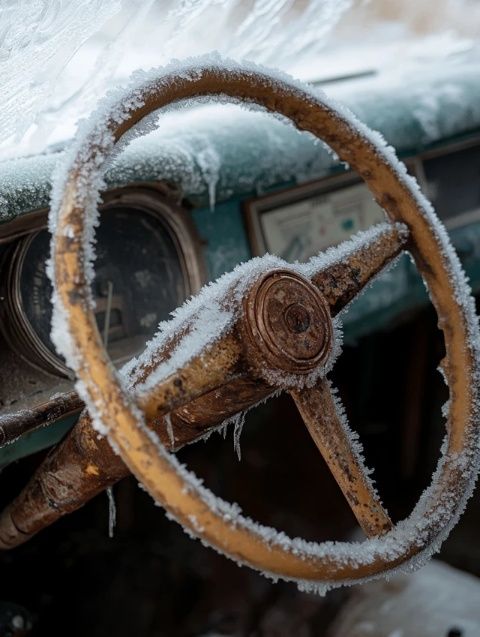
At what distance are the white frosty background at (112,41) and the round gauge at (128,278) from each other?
0.63ft

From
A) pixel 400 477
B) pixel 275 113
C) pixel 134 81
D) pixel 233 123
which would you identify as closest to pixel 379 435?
pixel 400 477

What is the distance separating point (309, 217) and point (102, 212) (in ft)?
1.62

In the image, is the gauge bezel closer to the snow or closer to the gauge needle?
the gauge needle

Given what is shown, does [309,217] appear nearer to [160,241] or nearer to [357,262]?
[160,241]

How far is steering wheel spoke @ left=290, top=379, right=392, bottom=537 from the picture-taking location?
1.04 metres

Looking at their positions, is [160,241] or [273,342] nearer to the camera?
[273,342]

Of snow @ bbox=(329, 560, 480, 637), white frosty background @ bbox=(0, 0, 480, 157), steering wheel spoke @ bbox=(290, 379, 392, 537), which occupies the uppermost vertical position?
white frosty background @ bbox=(0, 0, 480, 157)

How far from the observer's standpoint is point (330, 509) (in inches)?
92.9

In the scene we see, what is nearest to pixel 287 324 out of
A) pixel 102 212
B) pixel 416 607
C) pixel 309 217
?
pixel 102 212

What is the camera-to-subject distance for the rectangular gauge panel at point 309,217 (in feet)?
5.42

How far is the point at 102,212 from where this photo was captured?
1.46 metres

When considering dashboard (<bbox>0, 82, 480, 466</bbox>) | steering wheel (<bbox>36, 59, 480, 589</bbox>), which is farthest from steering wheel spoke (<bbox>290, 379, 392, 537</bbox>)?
dashboard (<bbox>0, 82, 480, 466</bbox>)

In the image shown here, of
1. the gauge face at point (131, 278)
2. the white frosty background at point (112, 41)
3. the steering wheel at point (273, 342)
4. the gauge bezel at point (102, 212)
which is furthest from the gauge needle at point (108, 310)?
the steering wheel at point (273, 342)

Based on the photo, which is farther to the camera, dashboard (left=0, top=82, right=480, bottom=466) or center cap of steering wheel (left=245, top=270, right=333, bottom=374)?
dashboard (left=0, top=82, right=480, bottom=466)
